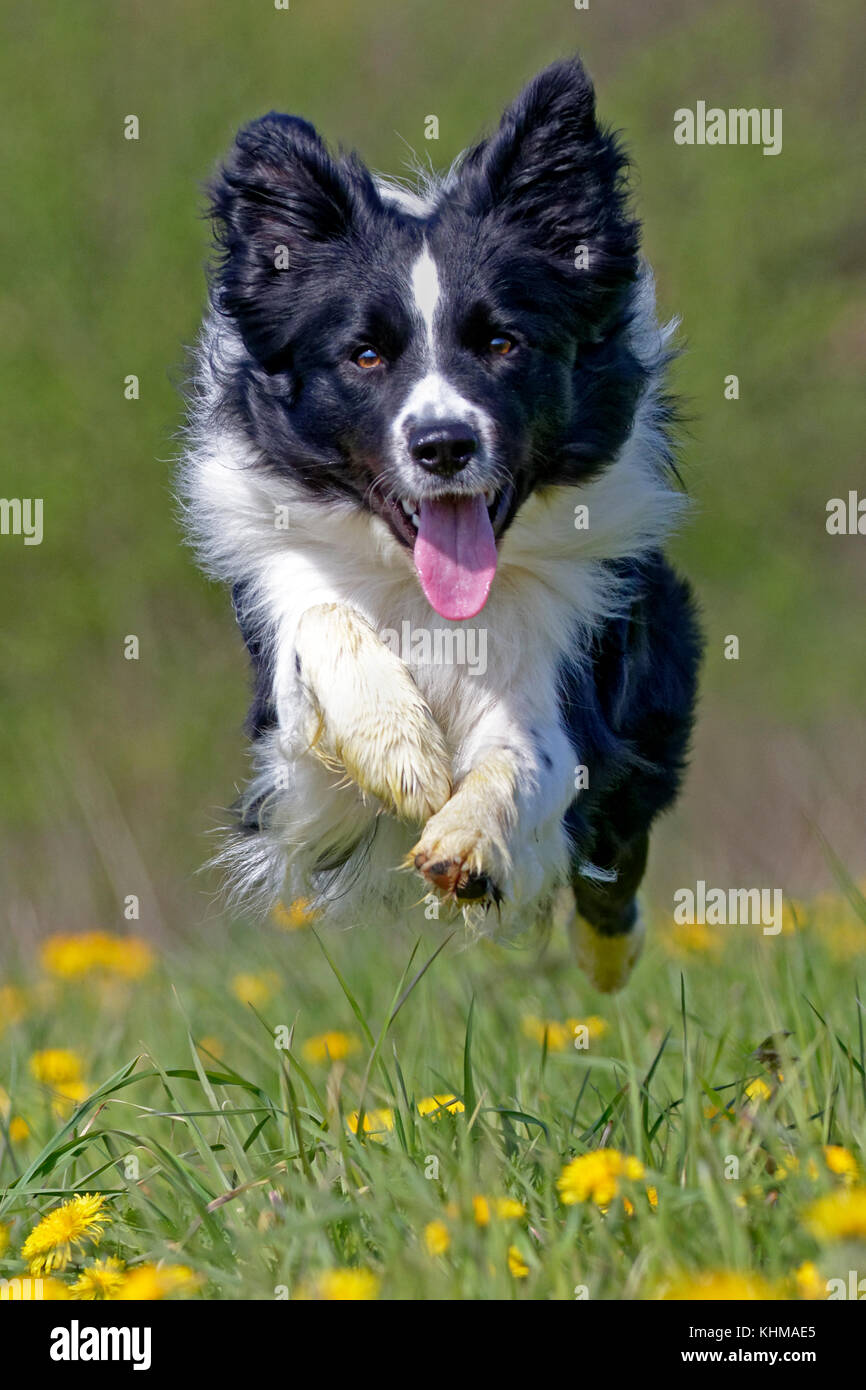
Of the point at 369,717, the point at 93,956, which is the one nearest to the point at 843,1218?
the point at 369,717

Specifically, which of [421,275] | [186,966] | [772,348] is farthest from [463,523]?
[772,348]

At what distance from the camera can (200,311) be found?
15.8 meters

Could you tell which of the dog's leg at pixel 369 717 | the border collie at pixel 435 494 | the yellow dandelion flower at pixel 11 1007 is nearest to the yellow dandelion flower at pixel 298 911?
the border collie at pixel 435 494

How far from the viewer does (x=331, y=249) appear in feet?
15.4

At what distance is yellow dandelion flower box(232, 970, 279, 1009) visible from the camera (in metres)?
6.12

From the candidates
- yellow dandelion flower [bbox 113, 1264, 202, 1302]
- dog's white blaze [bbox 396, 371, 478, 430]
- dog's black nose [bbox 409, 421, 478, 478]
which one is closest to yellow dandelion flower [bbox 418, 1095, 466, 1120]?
yellow dandelion flower [bbox 113, 1264, 202, 1302]

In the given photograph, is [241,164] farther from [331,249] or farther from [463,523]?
[463,523]

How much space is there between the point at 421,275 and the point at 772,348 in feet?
43.8

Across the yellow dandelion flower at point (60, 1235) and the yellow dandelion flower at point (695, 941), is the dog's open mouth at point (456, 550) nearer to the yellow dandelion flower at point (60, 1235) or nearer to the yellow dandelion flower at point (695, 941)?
the yellow dandelion flower at point (60, 1235)

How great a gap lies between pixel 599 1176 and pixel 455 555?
1972 mm

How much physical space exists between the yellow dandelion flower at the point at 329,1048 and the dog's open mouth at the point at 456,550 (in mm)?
1396

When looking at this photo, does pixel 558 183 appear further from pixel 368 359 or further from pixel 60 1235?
pixel 60 1235

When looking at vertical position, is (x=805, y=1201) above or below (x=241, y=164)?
below

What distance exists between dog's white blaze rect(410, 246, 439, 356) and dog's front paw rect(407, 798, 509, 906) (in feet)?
4.54
